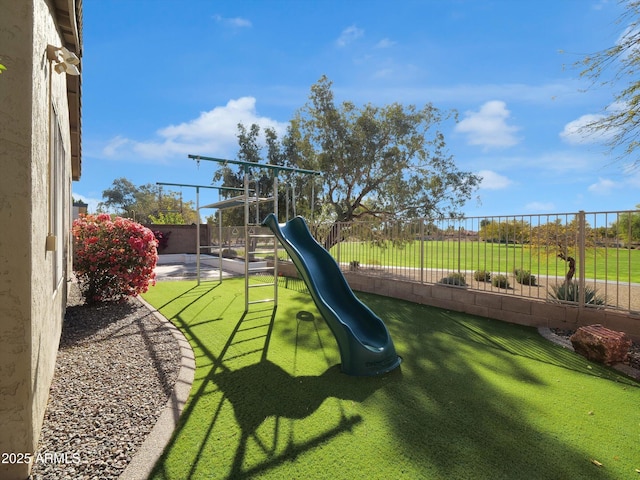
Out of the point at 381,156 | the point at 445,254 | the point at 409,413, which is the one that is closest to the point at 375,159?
the point at 381,156

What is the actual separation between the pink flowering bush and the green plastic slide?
129 inches

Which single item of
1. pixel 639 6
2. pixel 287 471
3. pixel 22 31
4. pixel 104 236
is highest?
pixel 639 6

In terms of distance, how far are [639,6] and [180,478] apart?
8622mm

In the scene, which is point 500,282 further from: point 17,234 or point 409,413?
point 17,234

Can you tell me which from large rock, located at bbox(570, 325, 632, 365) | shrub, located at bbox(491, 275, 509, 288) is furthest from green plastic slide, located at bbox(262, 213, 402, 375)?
shrub, located at bbox(491, 275, 509, 288)

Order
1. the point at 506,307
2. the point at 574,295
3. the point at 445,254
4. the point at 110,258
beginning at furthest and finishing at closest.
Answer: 1. the point at 445,254
2. the point at 110,258
3. the point at 506,307
4. the point at 574,295

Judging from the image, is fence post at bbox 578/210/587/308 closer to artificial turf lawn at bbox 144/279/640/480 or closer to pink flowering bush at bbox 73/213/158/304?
artificial turf lawn at bbox 144/279/640/480

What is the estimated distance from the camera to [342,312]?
4.71m

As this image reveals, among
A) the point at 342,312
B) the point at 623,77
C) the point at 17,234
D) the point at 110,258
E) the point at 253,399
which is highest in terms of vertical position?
the point at 623,77

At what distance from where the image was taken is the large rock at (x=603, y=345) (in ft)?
13.5

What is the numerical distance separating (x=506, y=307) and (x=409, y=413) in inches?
166

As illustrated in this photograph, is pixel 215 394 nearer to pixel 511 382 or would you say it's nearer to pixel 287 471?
pixel 287 471

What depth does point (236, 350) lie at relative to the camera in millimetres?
4566

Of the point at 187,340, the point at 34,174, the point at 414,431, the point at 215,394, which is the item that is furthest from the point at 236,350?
the point at 34,174
